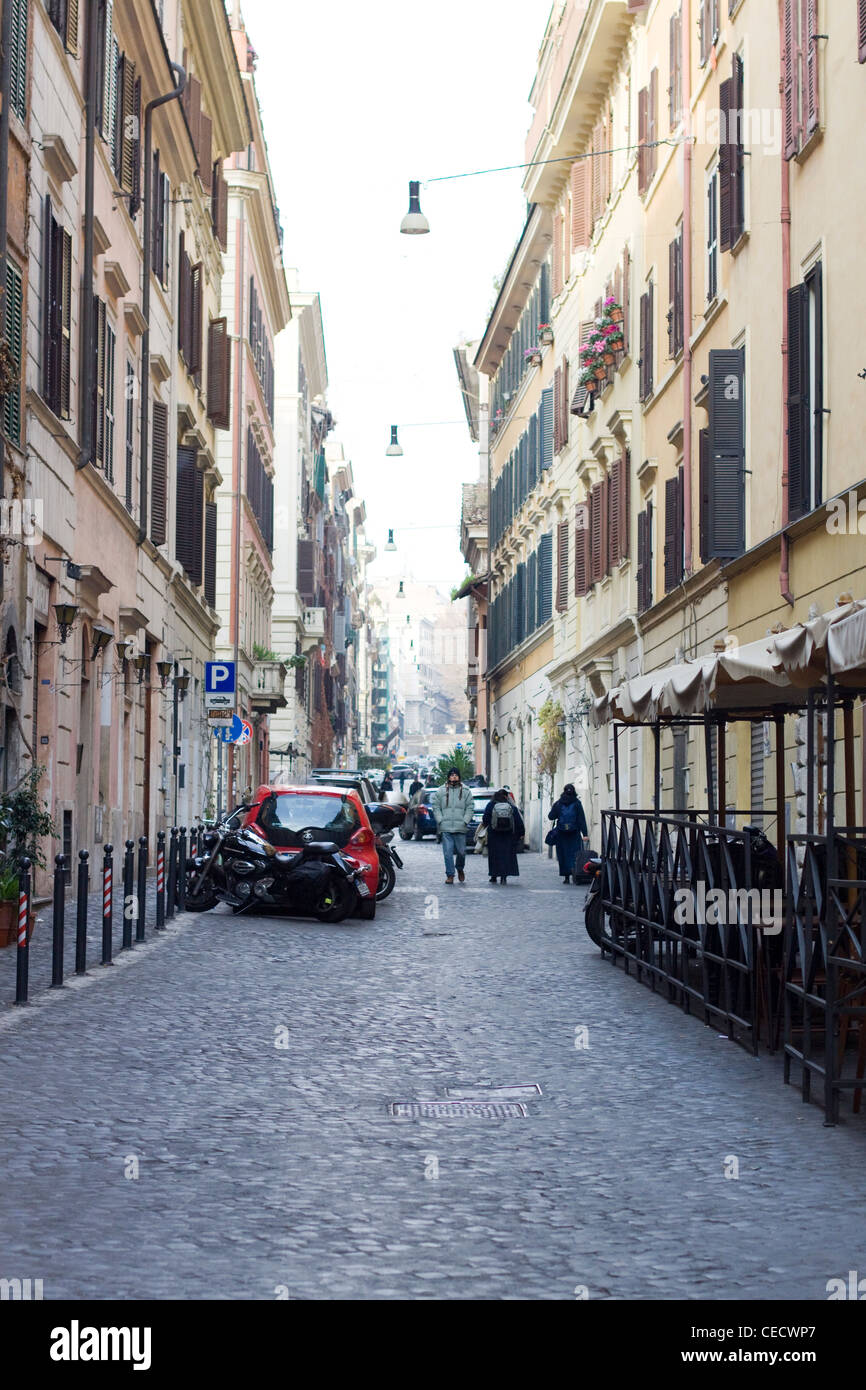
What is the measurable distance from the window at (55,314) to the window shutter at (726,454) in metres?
7.06

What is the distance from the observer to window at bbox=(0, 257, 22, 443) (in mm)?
17516

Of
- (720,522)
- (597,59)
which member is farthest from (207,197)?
(720,522)

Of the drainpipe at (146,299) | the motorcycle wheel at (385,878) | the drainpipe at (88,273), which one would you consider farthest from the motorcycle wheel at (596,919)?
the drainpipe at (146,299)

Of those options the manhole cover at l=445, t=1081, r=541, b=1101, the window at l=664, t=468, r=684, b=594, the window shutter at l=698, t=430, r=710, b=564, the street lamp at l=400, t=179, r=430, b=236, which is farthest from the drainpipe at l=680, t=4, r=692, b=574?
the manhole cover at l=445, t=1081, r=541, b=1101

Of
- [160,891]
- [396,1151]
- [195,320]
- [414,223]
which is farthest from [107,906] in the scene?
[195,320]

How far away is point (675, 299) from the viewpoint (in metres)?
25.4

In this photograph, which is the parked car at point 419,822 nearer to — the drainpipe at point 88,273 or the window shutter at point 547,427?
the window shutter at point 547,427

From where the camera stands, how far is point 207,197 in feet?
120

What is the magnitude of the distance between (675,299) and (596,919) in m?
11.6

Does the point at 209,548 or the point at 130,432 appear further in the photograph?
the point at 209,548

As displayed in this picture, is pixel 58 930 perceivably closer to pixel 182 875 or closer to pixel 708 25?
pixel 182 875

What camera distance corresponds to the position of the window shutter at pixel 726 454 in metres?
20.8

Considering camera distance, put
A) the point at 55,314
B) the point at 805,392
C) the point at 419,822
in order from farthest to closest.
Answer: the point at 419,822 → the point at 55,314 → the point at 805,392

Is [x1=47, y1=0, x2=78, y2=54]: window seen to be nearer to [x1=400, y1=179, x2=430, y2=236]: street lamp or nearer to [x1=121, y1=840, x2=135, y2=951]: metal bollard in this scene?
[x1=400, y1=179, x2=430, y2=236]: street lamp
